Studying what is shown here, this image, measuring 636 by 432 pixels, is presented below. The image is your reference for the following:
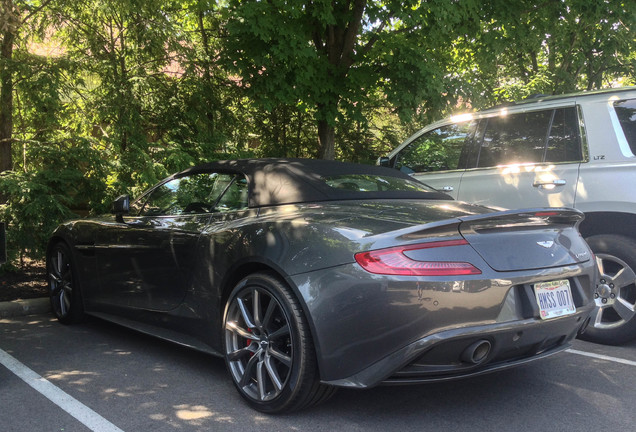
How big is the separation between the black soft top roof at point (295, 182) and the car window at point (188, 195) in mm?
122

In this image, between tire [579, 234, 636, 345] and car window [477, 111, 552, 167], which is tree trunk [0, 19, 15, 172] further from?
tire [579, 234, 636, 345]

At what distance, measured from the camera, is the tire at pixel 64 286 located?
5316 millimetres

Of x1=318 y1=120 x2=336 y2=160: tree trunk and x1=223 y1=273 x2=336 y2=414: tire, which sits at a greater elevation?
x1=318 y1=120 x2=336 y2=160: tree trunk

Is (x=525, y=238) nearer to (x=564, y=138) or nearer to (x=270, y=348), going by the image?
(x=270, y=348)

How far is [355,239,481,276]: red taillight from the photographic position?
9.35 ft

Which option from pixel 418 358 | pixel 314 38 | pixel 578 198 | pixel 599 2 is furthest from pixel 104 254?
pixel 599 2

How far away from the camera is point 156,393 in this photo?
3.65 meters

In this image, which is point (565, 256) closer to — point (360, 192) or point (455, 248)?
point (455, 248)

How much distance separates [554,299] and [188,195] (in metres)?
2.73

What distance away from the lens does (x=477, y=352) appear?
2916mm

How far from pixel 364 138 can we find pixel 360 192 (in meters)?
8.12

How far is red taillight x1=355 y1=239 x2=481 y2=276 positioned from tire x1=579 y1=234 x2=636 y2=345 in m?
2.39

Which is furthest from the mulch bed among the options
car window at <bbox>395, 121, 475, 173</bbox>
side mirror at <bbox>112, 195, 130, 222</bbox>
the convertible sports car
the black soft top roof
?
car window at <bbox>395, 121, 475, 173</bbox>

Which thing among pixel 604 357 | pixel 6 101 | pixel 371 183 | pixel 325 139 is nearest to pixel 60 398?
pixel 371 183
